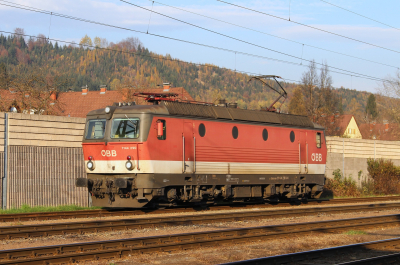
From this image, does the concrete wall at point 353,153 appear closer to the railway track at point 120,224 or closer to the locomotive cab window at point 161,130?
the railway track at point 120,224

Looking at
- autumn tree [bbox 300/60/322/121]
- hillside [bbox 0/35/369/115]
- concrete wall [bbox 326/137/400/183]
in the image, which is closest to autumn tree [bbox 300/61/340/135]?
autumn tree [bbox 300/60/322/121]

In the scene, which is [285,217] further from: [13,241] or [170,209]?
[13,241]

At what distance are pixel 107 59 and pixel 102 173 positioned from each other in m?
168

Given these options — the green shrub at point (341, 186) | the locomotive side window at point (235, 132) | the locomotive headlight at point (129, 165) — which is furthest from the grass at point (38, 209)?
the green shrub at point (341, 186)

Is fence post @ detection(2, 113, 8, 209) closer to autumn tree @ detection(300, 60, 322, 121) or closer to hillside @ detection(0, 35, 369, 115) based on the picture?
autumn tree @ detection(300, 60, 322, 121)

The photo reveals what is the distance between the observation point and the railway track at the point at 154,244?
28.2ft

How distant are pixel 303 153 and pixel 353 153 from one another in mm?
11327

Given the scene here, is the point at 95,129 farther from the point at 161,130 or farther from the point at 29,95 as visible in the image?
the point at 29,95

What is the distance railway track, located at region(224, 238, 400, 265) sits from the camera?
344 inches

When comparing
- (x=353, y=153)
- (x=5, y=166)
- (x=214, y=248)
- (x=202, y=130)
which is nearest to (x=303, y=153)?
(x=202, y=130)

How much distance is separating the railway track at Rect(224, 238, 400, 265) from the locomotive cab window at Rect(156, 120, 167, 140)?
7340 millimetres

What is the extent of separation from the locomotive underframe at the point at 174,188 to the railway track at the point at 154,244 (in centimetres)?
430

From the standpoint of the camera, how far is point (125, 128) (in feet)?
51.2

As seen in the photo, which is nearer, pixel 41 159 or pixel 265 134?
pixel 41 159
